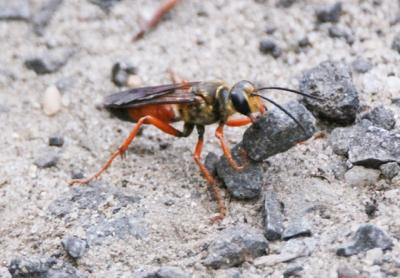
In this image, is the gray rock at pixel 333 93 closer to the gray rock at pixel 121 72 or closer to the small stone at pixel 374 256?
the small stone at pixel 374 256

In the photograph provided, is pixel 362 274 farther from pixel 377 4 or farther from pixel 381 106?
pixel 377 4

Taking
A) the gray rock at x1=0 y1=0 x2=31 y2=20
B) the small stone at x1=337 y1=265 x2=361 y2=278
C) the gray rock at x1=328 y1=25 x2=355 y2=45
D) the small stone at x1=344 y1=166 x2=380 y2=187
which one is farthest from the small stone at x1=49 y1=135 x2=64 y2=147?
the small stone at x1=337 y1=265 x2=361 y2=278

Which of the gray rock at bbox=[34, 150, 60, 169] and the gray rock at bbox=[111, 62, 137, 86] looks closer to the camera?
the gray rock at bbox=[34, 150, 60, 169]

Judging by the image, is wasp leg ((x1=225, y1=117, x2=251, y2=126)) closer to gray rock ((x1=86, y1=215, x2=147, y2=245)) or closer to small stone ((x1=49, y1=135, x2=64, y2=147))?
gray rock ((x1=86, y1=215, x2=147, y2=245))

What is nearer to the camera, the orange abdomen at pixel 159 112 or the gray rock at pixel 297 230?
the gray rock at pixel 297 230

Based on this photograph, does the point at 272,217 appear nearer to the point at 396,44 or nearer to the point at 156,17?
the point at 396,44

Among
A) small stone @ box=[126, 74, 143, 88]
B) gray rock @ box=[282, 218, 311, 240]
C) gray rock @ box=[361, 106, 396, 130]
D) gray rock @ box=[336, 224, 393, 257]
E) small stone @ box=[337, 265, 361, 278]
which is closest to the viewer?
small stone @ box=[337, 265, 361, 278]

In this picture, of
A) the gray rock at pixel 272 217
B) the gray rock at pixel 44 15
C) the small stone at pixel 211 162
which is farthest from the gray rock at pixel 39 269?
the gray rock at pixel 44 15
